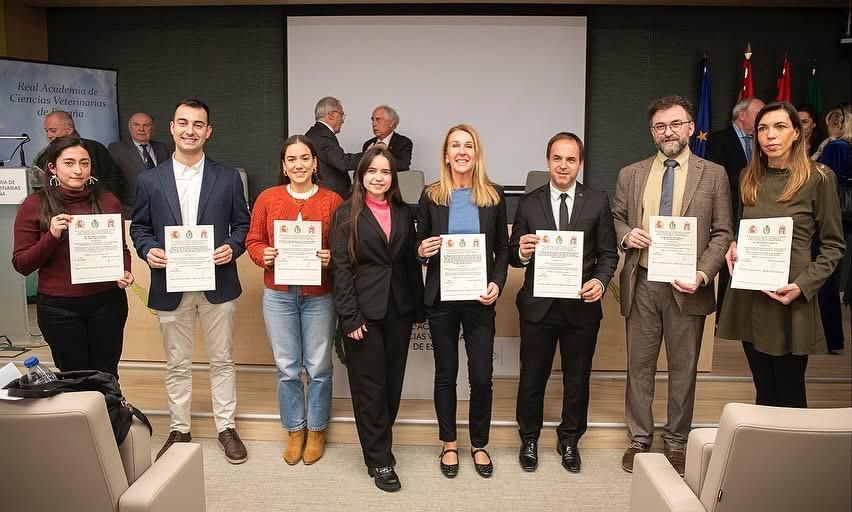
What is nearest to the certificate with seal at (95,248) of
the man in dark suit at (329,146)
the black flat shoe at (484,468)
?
the black flat shoe at (484,468)

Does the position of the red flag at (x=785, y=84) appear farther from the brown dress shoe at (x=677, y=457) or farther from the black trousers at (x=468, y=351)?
the black trousers at (x=468, y=351)

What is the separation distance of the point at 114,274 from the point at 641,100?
18.2ft

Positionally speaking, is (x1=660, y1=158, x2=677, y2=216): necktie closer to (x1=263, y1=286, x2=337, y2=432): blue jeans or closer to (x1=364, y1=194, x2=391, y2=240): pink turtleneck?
(x1=364, y1=194, x2=391, y2=240): pink turtleneck

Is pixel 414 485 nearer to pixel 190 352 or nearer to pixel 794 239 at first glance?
pixel 190 352

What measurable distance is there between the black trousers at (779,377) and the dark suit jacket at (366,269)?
1592 millimetres

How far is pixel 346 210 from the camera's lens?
289 cm

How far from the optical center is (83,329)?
2914 mm

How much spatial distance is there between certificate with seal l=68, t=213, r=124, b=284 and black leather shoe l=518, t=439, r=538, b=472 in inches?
82.0

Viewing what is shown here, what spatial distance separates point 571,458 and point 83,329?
2.38 meters

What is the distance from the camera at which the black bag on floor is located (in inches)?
65.2

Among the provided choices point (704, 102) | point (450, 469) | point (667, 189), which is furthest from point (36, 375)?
point (704, 102)

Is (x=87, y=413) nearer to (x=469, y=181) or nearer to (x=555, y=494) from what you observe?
(x=469, y=181)

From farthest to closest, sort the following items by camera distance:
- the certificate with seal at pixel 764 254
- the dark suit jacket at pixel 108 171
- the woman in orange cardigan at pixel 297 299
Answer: the dark suit jacket at pixel 108 171 < the woman in orange cardigan at pixel 297 299 < the certificate with seal at pixel 764 254

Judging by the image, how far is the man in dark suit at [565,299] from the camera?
115 inches
